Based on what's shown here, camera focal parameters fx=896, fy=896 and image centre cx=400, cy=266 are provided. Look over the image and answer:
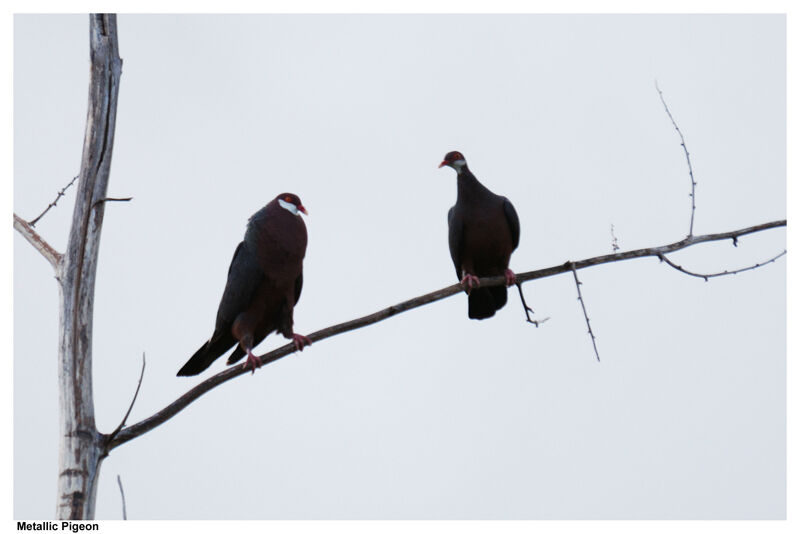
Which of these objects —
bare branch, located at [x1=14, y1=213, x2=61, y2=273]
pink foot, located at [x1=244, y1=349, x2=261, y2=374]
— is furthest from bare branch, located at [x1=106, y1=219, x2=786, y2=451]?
bare branch, located at [x1=14, y1=213, x2=61, y2=273]

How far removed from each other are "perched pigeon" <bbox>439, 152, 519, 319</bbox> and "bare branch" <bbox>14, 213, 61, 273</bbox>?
2.97 metres

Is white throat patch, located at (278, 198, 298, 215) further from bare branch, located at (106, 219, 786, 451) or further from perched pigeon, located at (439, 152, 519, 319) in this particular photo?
bare branch, located at (106, 219, 786, 451)

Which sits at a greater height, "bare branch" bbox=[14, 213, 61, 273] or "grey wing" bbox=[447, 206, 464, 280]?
"grey wing" bbox=[447, 206, 464, 280]

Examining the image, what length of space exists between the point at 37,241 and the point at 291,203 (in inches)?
77.0

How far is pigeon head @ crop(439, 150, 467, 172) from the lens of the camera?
6.42m

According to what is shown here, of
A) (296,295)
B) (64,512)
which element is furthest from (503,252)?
(64,512)

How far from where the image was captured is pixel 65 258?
3785 millimetres

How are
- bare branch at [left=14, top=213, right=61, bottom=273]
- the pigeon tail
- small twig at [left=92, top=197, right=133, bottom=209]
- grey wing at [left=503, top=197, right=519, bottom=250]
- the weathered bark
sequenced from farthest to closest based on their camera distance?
1. the pigeon tail
2. grey wing at [left=503, top=197, right=519, bottom=250]
3. bare branch at [left=14, top=213, right=61, bottom=273]
4. small twig at [left=92, top=197, right=133, bottom=209]
5. the weathered bark

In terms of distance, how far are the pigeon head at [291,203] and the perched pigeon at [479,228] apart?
119 centimetres

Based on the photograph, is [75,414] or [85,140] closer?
[75,414]

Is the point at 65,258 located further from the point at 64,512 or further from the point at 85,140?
the point at 64,512

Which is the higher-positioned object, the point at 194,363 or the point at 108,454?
the point at 194,363

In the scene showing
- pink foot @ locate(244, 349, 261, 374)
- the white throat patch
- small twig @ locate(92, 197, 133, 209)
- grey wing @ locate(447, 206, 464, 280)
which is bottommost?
pink foot @ locate(244, 349, 261, 374)

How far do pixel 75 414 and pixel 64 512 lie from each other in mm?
380
